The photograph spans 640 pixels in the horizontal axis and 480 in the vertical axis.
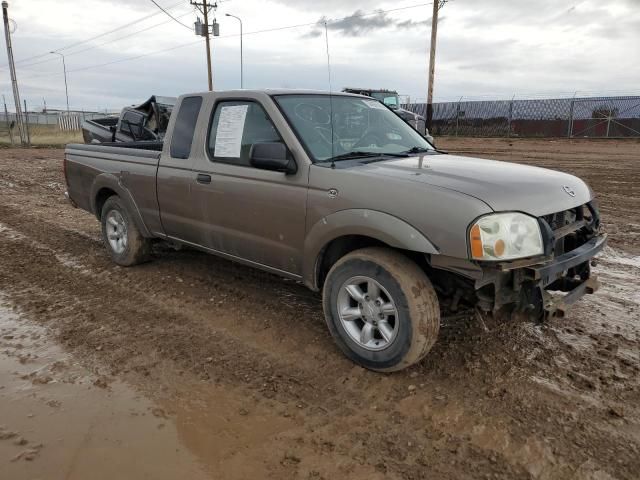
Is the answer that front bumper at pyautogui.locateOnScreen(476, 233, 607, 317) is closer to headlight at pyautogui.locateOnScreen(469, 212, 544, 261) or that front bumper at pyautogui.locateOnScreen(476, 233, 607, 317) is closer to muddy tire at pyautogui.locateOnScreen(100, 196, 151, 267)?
headlight at pyautogui.locateOnScreen(469, 212, 544, 261)

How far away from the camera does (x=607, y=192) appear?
10.5 meters

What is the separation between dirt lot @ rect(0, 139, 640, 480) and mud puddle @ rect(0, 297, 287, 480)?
0.01m

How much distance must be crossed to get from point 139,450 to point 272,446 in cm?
70

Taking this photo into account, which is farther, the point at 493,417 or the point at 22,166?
the point at 22,166

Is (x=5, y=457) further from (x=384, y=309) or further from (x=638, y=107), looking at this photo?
(x=638, y=107)

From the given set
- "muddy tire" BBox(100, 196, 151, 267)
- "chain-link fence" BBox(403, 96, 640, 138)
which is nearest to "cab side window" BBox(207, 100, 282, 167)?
"muddy tire" BBox(100, 196, 151, 267)

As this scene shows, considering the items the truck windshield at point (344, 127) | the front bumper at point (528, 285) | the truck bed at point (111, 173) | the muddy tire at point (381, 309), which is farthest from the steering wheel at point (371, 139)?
the truck bed at point (111, 173)

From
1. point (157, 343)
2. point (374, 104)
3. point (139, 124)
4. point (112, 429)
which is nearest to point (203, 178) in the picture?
point (157, 343)

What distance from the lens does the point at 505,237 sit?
2898 millimetres

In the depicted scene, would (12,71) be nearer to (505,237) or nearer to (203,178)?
(203,178)

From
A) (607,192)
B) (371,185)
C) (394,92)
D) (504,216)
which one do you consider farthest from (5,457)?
(394,92)

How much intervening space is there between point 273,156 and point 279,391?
1596 millimetres

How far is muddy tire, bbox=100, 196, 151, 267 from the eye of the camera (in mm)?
5566

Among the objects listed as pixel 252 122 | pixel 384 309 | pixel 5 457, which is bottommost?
pixel 5 457
